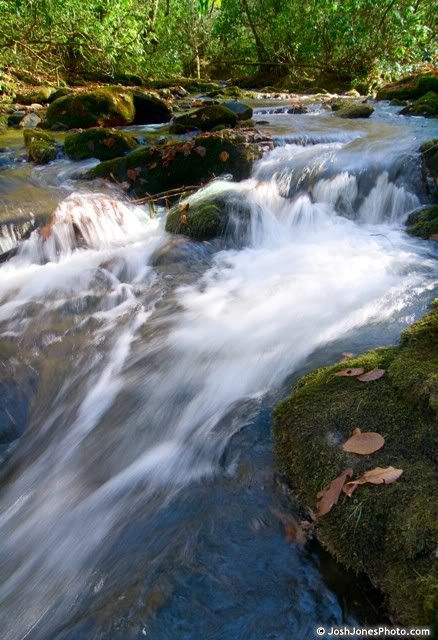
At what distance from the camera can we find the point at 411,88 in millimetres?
14117

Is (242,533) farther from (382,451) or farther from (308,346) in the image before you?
(308,346)

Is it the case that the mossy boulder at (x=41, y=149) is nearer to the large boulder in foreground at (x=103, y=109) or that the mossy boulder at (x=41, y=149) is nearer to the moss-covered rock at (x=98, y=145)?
the moss-covered rock at (x=98, y=145)

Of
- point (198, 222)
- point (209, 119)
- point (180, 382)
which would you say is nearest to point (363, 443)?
point (180, 382)

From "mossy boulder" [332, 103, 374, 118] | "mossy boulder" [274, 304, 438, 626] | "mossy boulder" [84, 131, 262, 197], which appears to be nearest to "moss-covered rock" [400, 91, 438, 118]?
"mossy boulder" [332, 103, 374, 118]

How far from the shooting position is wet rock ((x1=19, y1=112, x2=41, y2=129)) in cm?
1219

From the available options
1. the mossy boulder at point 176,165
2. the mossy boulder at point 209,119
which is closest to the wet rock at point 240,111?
the mossy boulder at point 209,119

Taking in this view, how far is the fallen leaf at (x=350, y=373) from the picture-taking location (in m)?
2.56

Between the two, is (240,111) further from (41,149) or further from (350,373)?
(350,373)

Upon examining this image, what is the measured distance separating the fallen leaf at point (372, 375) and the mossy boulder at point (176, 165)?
564 centimetres

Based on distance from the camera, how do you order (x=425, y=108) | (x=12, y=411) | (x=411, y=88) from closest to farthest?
(x=12, y=411), (x=425, y=108), (x=411, y=88)

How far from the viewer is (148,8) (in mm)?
20781

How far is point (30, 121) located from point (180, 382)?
11.5 m

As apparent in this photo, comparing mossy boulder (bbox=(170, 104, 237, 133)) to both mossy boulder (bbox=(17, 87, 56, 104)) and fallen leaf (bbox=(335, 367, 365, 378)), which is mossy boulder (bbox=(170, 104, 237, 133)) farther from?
fallen leaf (bbox=(335, 367, 365, 378))

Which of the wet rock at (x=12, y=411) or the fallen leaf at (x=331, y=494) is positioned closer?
the fallen leaf at (x=331, y=494)
